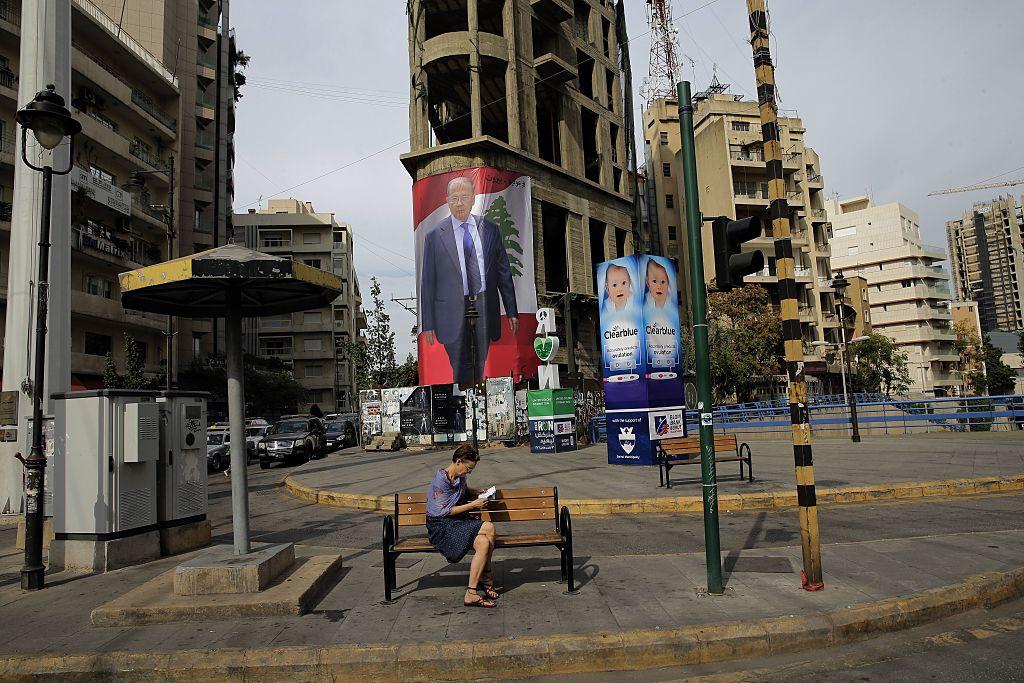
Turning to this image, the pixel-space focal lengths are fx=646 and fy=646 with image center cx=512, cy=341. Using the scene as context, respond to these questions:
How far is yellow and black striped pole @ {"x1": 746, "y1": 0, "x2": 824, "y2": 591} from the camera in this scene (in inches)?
211

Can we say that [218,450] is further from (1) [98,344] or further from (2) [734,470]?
(1) [98,344]

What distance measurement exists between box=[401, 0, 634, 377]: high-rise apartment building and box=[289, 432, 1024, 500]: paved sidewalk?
2244 cm

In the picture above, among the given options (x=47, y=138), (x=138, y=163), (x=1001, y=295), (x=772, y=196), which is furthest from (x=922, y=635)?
(x=1001, y=295)

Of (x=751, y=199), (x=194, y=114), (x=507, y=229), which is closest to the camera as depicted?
(x=507, y=229)

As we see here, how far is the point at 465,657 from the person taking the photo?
4.38 m

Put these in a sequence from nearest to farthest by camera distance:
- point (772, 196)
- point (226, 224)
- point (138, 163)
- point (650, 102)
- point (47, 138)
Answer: point (772, 196) → point (47, 138) → point (138, 163) → point (226, 224) → point (650, 102)

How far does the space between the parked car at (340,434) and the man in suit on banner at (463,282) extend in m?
6.42

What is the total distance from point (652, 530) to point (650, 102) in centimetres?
7338

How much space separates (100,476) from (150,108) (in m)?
43.7

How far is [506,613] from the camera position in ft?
16.8

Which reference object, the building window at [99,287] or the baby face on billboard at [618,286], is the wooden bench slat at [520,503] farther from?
the building window at [99,287]

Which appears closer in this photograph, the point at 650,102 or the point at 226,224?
the point at 226,224

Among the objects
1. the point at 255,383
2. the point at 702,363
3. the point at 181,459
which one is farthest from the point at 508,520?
the point at 255,383

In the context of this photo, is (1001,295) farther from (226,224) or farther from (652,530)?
(652,530)
